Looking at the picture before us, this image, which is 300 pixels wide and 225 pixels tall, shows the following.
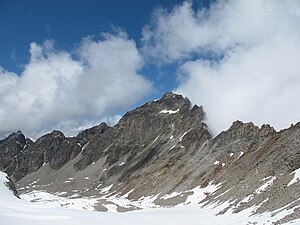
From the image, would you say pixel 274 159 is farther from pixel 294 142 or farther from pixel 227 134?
pixel 227 134

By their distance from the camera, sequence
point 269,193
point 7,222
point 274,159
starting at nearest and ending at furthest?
1. point 7,222
2. point 269,193
3. point 274,159

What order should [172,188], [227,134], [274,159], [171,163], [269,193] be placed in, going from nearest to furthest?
[269,193]
[274,159]
[172,188]
[227,134]
[171,163]

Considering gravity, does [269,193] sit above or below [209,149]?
below

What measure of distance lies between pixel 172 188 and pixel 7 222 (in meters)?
104

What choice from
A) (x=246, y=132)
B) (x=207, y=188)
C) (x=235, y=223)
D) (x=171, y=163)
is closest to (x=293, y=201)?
(x=235, y=223)

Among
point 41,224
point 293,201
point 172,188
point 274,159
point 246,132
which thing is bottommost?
point 293,201

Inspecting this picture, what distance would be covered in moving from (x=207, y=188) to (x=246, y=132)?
160 feet

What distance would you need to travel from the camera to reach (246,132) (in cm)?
14675

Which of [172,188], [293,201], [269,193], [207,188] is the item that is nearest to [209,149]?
[172,188]

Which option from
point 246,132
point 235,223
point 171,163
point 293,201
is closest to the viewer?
point 293,201

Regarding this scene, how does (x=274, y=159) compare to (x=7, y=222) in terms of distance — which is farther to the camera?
(x=274, y=159)

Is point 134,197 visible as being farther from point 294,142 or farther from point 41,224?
point 41,224

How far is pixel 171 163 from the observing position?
17400 centimetres

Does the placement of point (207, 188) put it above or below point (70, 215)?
above
